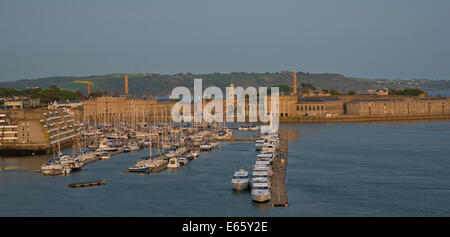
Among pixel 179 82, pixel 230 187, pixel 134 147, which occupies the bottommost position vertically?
pixel 230 187

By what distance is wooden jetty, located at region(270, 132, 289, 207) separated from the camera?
43.0 feet

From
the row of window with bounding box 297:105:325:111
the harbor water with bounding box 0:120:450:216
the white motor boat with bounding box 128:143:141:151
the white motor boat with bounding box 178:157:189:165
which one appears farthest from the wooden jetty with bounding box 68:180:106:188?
the row of window with bounding box 297:105:325:111

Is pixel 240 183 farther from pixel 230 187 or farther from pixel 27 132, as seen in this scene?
pixel 27 132

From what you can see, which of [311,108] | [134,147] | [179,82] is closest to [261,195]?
[134,147]

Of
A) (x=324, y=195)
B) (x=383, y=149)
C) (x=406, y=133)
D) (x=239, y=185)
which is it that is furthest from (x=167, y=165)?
(x=406, y=133)

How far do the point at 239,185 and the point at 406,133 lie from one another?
17918mm

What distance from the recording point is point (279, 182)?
15.1 meters

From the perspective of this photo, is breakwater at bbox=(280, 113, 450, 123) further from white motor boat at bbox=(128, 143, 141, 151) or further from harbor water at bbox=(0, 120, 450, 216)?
white motor boat at bbox=(128, 143, 141, 151)

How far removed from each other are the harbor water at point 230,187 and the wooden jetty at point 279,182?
0.19 meters

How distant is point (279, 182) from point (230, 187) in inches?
47.6

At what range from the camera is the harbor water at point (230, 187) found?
42.7ft

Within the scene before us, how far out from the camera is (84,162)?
1997cm
